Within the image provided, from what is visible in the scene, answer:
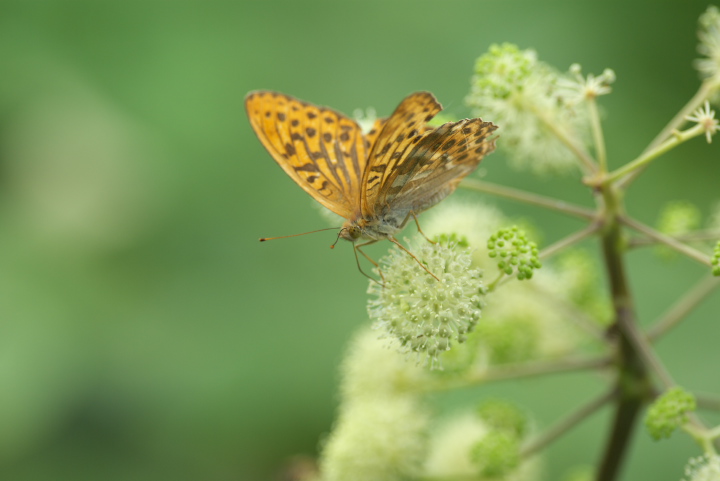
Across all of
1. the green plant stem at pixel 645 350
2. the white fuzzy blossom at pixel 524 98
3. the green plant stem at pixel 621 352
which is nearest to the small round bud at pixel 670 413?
the green plant stem at pixel 645 350

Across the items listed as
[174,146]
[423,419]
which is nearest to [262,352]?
[174,146]

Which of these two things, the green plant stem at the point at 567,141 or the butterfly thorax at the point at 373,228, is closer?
the green plant stem at the point at 567,141

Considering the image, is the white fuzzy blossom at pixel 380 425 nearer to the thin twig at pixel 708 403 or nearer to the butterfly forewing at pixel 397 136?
the butterfly forewing at pixel 397 136

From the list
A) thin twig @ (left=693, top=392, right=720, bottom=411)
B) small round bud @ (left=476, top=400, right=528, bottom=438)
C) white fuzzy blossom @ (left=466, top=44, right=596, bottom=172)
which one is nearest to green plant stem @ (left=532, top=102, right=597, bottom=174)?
white fuzzy blossom @ (left=466, top=44, right=596, bottom=172)

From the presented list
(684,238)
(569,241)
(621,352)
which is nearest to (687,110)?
(684,238)

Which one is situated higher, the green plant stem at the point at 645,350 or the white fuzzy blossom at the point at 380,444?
the green plant stem at the point at 645,350

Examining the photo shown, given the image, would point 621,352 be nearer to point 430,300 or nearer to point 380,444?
point 430,300
